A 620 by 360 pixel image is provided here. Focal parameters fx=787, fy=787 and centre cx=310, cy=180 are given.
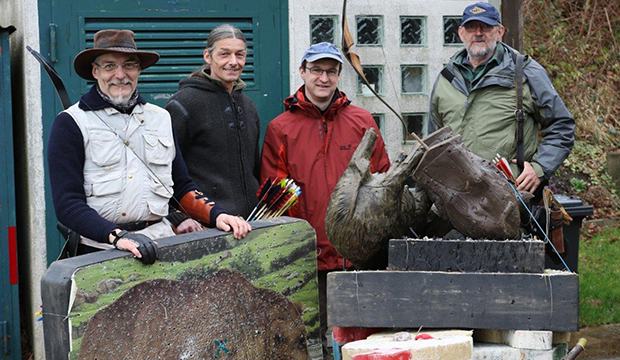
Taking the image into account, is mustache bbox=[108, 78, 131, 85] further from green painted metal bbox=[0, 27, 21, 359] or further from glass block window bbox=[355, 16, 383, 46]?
glass block window bbox=[355, 16, 383, 46]

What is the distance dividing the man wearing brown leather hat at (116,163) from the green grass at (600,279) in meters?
3.72

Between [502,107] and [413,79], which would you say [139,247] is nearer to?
[502,107]

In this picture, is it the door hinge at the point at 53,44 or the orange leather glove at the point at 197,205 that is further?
the door hinge at the point at 53,44

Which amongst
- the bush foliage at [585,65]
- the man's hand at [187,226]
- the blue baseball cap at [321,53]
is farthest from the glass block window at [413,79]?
the bush foliage at [585,65]

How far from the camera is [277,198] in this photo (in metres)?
4.00

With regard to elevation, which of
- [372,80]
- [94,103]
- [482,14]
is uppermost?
[482,14]

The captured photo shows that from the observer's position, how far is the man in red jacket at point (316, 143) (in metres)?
4.33

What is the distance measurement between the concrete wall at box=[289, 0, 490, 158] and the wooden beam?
7.80 ft

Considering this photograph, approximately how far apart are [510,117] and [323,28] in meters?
1.59

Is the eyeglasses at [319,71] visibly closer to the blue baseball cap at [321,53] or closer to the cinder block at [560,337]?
the blue baseball cap at [321,53]

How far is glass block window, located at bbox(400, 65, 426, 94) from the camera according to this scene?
5410 millimetres

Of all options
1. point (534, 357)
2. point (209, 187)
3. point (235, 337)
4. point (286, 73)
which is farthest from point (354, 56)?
point (534, 357)

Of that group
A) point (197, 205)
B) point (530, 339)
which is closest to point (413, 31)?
point (197, 205)

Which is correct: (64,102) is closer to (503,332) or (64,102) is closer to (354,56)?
(354,56)
